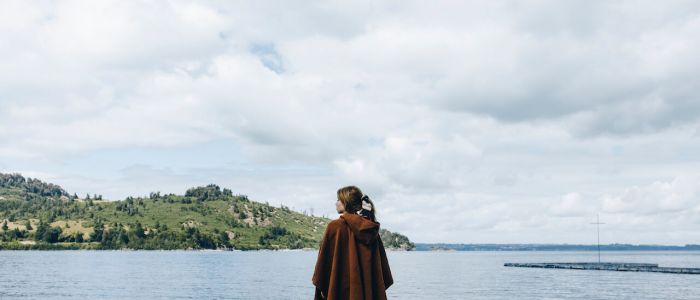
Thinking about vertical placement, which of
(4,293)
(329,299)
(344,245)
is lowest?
(4,293)

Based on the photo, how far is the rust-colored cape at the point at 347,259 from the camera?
1132 centimetres

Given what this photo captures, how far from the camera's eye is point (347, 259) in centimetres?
1152

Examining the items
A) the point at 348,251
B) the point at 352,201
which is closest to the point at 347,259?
the point at 348,251

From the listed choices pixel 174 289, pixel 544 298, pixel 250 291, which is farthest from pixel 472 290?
pixel 174 289

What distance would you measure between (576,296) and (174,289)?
3088 inches

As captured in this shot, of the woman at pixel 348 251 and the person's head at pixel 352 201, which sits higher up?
the person's head at pixel 352 201

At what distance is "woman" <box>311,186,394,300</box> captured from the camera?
11.2 m

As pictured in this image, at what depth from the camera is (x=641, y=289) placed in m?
133

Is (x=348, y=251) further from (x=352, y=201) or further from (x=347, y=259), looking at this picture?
(x=352, y=201)

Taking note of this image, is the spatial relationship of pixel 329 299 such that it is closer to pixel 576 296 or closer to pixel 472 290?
pixel 576 296

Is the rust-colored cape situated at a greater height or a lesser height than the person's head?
lesser

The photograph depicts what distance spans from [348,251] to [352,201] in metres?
0.94

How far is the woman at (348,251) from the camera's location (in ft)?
36.9

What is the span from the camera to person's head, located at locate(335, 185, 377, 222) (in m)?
11.2
